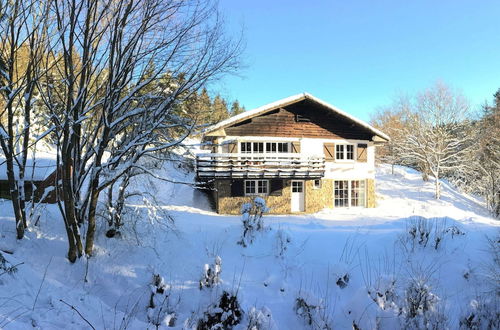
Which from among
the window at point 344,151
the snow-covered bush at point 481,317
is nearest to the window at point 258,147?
the window at point 344,151

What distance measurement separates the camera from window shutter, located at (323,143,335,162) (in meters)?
16.4

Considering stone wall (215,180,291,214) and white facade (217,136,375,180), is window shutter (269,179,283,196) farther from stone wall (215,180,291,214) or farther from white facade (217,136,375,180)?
white facade (217,136,375,180)

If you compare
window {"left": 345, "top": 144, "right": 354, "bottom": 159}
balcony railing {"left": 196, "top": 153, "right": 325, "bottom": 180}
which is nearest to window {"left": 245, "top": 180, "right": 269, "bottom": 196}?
balcony railing {"left": 196, "top": 153, "right": 325, "bottom": 180}

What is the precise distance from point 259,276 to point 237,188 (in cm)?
805

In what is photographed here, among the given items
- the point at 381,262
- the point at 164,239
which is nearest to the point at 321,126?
the point at 381,262

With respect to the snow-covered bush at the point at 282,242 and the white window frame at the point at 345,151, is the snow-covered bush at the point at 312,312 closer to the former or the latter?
the snow-covered bush at the point at 282,242

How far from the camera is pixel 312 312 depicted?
5637 millimetres

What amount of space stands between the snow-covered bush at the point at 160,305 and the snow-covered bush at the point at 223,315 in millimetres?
599

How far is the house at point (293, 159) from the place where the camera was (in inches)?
567

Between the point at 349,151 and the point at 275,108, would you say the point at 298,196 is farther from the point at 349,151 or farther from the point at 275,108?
the point at 275,108

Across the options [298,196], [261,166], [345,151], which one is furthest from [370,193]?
[261,166]

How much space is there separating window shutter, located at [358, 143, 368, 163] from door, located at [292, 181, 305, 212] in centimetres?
405

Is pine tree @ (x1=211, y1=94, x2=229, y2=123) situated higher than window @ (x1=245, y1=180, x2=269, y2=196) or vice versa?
pine tree @ (x1=211, y1=94, x2=229, y2=123)

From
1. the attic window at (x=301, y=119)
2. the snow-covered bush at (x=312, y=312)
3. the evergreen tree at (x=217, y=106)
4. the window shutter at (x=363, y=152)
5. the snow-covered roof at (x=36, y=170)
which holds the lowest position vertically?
the snow-covered bush at (x=312, y=312)
